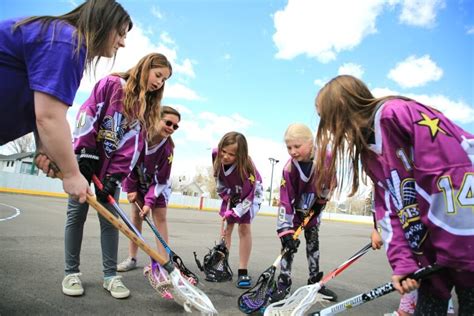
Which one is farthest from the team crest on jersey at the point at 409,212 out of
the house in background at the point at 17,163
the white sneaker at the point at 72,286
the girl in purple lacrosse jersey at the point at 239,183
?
the house in background at the point at 17,163

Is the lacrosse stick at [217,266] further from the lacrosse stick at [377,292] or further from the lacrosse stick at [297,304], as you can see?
the lacrosse stick at [377,292]

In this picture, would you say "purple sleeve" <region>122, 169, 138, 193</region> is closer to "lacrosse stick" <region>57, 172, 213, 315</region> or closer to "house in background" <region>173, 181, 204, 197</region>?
"lacrosse stick" <region>57, 172, 213, 315</region>

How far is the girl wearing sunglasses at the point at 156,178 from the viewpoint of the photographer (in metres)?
3.99

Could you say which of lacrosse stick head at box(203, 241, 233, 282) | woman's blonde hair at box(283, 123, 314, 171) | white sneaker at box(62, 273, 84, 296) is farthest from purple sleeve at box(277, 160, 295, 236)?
white sneaker at box(62, 273, 84, 296)

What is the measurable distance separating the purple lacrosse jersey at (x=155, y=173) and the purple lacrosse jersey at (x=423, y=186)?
104 inches

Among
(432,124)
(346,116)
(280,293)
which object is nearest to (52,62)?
(346,116)

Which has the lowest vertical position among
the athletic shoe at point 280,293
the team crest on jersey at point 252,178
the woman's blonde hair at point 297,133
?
the athletic shoe at point 280,293

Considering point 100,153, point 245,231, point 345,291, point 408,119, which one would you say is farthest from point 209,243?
point 408,119

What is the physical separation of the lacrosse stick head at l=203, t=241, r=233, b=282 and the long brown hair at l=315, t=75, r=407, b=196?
2.28 metres

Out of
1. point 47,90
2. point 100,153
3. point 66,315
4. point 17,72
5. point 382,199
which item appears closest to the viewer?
point 47,90

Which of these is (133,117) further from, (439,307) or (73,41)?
(439,307)

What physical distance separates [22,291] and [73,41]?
1.95 metres

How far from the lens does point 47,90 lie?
67.7 inches

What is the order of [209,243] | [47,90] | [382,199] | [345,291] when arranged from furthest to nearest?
1. [209,243]
2. [345,291]
3. [382,199]
4. [47,90]
